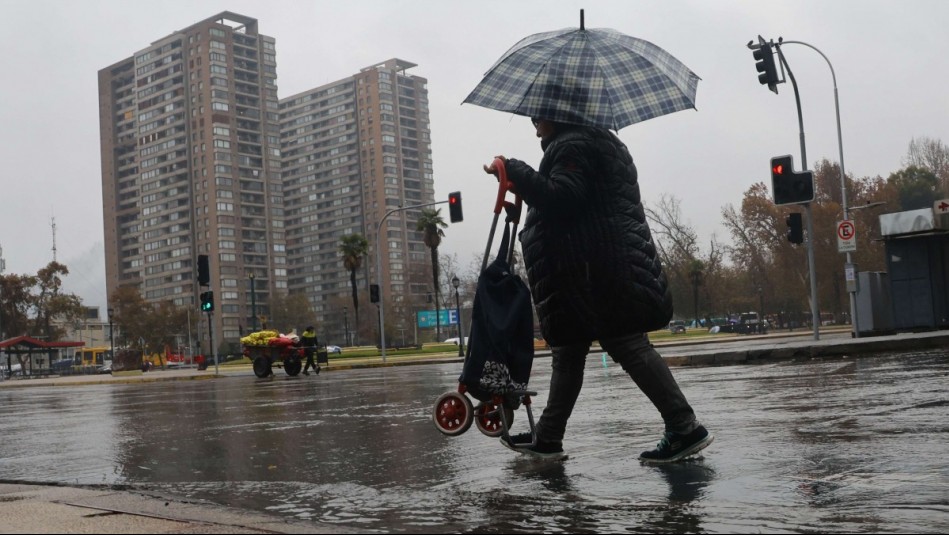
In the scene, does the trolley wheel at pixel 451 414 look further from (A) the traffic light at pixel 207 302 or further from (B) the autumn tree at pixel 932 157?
(B) the autumn tree at pixel 932 157

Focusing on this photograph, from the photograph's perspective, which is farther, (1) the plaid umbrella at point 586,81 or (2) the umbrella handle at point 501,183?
(1) the plaid umbrella at point 586,81

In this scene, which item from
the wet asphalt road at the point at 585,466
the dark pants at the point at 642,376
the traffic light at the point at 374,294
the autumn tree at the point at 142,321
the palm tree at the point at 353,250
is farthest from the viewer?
the autumn tree at the point at 142,321

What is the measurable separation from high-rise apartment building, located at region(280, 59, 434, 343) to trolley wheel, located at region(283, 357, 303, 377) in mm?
130628

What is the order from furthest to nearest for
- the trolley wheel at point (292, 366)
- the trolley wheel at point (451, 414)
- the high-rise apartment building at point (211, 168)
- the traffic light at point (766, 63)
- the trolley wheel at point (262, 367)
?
the high-rise apartment building at point (211, 168) → the trolley wheel at point (292, 366) → the trolley wheel at point (262, 367) → the traffic light at point (766, 63) → the trolley wheel at point (451, 414)

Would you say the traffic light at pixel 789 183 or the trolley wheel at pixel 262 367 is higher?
the traffic light at pixel 789 183

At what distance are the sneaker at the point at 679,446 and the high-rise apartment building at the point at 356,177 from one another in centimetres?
15440

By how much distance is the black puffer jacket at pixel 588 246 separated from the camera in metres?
4.79

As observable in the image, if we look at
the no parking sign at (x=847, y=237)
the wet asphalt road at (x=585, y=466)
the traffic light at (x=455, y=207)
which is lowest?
the wet asphalt road at (x=585, y=466)

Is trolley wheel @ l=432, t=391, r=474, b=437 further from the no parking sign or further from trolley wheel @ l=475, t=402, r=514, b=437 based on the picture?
the no parking sign

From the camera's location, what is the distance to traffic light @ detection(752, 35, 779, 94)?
23.2 metres

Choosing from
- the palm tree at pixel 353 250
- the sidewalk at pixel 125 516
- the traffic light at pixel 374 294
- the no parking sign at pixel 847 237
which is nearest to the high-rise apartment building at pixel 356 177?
the palm tree at pixel 353 250

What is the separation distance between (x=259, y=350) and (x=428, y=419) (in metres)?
20.1

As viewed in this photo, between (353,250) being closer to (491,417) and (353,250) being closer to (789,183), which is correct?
(789,183)

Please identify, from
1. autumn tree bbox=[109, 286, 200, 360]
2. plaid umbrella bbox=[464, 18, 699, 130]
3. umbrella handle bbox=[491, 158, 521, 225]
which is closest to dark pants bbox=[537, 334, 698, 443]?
umbrella handle bbox=[491, 158, 521, 225]
